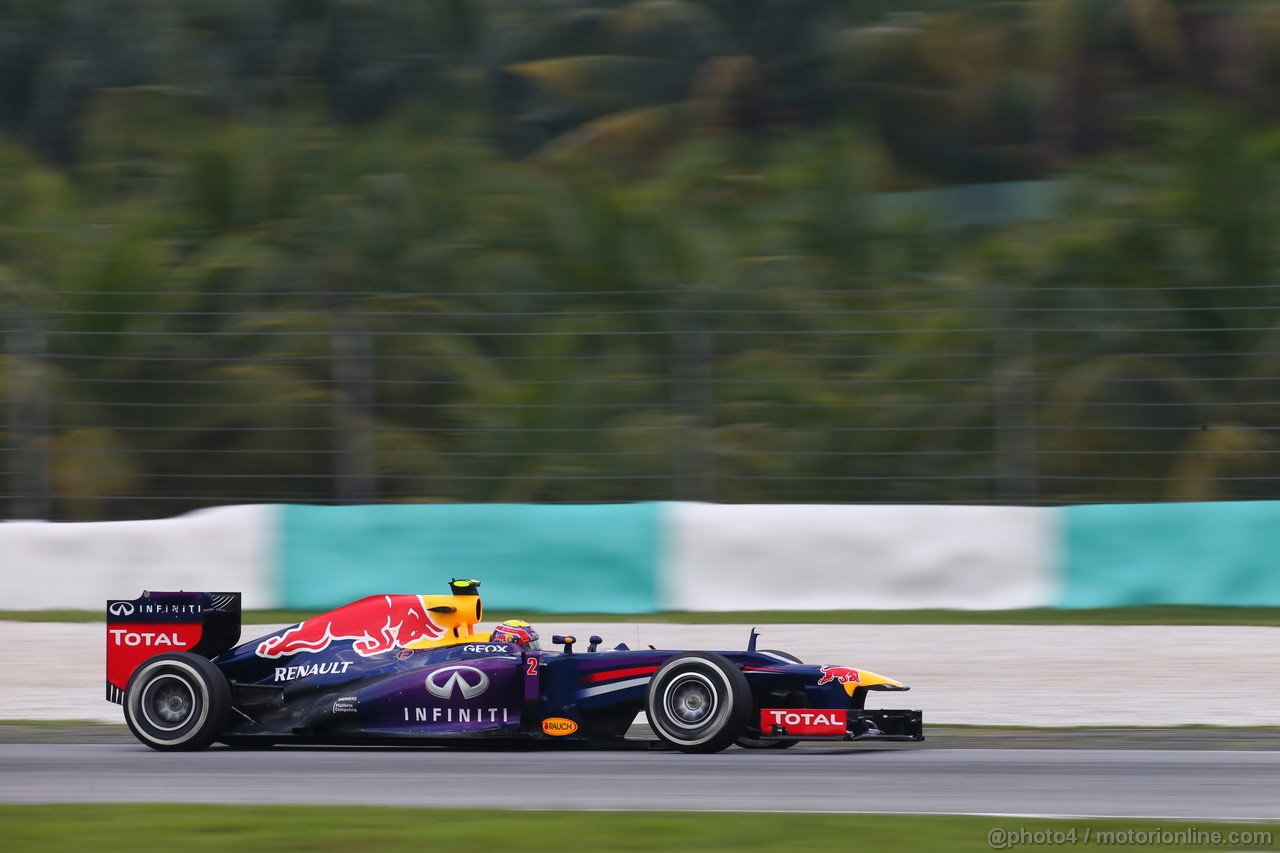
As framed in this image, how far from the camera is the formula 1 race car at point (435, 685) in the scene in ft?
25.4

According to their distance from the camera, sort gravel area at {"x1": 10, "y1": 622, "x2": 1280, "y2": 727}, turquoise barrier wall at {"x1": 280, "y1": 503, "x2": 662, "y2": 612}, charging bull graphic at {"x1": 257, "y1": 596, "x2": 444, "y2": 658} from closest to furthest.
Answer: charging bull graphic at {"x1": 257, "y1": 596, "x2": 444, "y2": 658} → gravel area at {"x1": 10, "y1": 622, "x2": 1280, "y2": 727} → turquoise barrier wall at {"x1": 280, "y1": 503, "x2": 662, "y2": 612}

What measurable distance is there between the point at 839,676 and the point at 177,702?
3113 mm

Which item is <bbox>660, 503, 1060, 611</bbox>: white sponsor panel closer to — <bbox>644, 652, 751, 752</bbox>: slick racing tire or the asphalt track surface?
the asphalt track surface

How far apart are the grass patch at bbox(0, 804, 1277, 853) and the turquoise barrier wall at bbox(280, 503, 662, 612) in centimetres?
564

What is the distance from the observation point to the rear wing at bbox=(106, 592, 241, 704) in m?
8.57

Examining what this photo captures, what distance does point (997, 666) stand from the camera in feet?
33.4

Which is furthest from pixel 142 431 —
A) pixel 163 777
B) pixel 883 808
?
pixel 883 808

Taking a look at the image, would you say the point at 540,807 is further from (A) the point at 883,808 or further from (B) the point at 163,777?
(B) the point at 163,777

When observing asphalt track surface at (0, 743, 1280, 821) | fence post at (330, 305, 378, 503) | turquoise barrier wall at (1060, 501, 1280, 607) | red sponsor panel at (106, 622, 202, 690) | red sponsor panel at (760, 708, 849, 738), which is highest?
fence post at (330, 305, 378, 503)

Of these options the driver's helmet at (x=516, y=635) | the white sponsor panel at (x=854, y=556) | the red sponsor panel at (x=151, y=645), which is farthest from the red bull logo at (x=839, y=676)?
the white sponsor panel at (x=854, y=556)

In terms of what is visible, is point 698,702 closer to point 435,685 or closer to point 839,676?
point 839,676

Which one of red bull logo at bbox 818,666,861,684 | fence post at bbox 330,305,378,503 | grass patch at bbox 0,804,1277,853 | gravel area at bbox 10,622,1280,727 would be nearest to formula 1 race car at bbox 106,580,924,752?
red bull logo at bbox 818,666,861,684

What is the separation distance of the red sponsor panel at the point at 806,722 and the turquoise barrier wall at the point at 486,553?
4.26m

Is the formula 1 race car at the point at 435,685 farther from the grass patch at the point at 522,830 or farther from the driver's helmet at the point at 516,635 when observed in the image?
the grass patch at the point at 522,830
